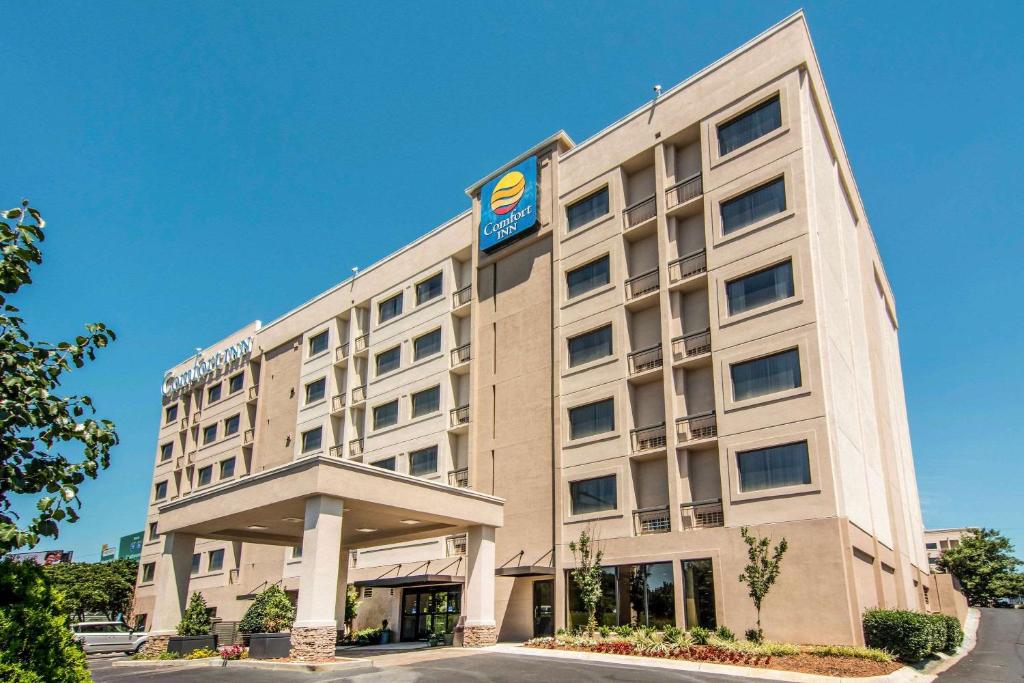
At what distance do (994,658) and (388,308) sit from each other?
3581 cm

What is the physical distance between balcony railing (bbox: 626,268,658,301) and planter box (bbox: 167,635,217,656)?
22389mm

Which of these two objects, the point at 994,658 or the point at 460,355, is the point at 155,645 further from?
the point at 994,658

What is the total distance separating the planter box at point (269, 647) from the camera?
25516 mm

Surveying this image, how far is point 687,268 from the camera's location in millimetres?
32656

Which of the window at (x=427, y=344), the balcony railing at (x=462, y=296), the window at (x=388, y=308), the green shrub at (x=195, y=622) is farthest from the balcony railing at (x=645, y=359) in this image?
the green shrub at (x=195, y=622)

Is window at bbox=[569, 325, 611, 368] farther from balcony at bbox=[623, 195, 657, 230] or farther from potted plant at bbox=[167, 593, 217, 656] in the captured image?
potted plant at bbox=[167, 593, 217, 656]

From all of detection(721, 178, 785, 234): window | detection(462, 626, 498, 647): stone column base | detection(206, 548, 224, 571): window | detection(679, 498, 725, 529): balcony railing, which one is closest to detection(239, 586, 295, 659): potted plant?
detection(462, 626, 498, 647): stone column base

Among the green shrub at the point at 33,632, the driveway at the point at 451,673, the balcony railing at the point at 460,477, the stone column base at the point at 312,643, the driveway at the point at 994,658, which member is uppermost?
the balcony railing at the point at 460,477

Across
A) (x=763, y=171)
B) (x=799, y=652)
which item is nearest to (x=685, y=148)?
(x=763, y=171)

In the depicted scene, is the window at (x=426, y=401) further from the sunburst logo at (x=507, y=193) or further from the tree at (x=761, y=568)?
the tree at (x=761, y=568)

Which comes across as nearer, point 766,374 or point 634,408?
point 766,374

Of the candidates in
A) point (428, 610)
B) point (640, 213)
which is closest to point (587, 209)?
point (640, 213)

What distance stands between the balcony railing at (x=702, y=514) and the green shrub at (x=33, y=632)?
23806mm

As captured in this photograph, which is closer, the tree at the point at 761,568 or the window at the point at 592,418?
the tree at the point at 761,568
